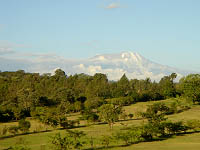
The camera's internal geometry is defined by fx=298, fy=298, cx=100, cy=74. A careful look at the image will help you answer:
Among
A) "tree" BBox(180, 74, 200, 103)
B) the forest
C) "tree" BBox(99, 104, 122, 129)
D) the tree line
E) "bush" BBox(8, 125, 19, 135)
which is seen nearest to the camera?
the forest

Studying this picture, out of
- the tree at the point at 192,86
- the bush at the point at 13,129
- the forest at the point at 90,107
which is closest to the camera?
the forest at the point at 90,107

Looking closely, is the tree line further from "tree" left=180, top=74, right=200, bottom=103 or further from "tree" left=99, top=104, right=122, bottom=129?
"tree" left=99, top=104, right=122, bottom=129

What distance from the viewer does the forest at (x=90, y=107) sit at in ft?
126

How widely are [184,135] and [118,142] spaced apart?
10.4 m

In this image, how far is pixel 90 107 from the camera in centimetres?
7488

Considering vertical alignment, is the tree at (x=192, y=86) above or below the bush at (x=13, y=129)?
above

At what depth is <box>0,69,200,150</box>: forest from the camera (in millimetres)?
38312

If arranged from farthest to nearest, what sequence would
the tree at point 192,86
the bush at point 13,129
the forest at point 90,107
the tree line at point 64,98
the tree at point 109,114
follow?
1. the tree at point 192,86
2. the tree line at point 64,98
3. the tree at point 109,114
4. the bush at point 13,129
5. the forest at point 90,107

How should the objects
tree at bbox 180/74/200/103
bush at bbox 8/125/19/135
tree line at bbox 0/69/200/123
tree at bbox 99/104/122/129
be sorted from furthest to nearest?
tree at bbox 180/74/200/103 < tree line at bbox 0/69/200/123 < tree at bbox 99/104/122/129 < bush at bbox 8/125/19/135

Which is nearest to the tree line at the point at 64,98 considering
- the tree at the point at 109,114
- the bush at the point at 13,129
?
the tree at the point at 109,114

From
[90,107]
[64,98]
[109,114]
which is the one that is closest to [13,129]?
[109,114]

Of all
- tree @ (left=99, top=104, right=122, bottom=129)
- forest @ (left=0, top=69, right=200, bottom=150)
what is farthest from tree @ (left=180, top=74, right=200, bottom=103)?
tree @ (left=99, top=104, right=122, bottom=129)

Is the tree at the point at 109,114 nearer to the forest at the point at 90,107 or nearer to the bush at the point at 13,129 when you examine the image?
the forest at the point at 90,107

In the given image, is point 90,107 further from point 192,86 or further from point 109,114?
point 192,86
